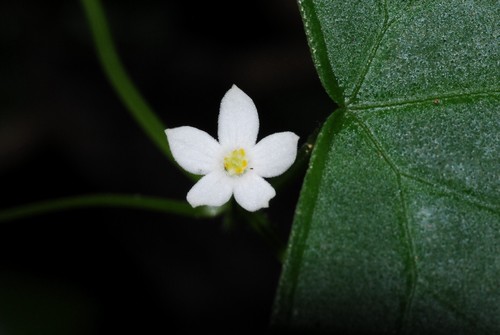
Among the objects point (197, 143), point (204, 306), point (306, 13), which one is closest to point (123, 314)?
point (204, 306)

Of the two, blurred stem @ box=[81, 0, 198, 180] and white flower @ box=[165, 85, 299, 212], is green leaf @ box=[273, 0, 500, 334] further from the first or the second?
blurred stem @ box=[81, 0, 198, 180]

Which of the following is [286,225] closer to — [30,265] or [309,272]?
[30,265]

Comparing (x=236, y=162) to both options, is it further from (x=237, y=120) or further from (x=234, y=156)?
(x=237, y=120)

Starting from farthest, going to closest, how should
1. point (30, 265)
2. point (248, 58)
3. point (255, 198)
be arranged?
1. point (248, 58)
2. point (30, 265)
3. point (255, 198)

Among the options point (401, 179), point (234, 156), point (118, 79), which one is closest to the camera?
point (401, 179)

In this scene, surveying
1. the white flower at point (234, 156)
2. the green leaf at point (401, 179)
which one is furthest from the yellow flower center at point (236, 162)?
the green leaf at point (401, 179)

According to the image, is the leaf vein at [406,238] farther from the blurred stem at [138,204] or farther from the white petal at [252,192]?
the blurred stem at [138,204]

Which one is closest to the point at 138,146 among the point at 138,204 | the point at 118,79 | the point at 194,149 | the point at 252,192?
the point at 118,79

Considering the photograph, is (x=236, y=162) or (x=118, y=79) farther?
(x=118, y=79)
